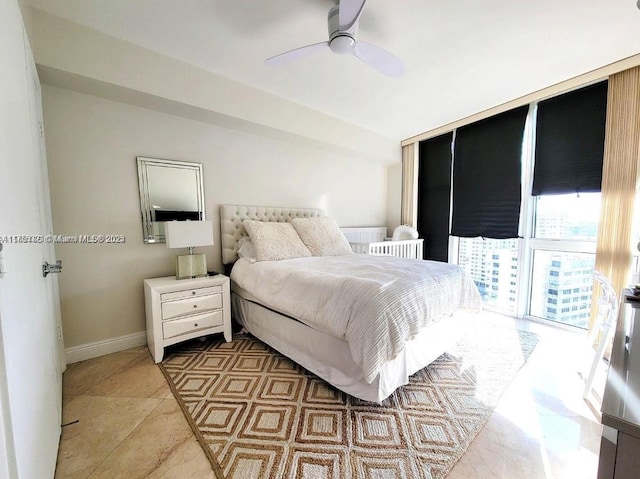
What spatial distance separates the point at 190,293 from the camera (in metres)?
2.20

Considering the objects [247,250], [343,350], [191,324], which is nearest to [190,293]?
[191,324]

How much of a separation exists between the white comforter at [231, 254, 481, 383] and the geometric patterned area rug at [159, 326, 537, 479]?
35 centimetres

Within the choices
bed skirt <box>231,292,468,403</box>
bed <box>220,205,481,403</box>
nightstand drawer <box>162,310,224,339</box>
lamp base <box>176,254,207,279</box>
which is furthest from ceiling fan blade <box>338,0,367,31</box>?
nightstand drawer <box>162,310,224,339</box>

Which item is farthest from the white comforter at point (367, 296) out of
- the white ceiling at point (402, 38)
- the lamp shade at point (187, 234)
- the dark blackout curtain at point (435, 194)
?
the dark blackout curtain at point (435, 194)

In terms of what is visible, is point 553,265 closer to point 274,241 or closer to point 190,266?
point 274,241

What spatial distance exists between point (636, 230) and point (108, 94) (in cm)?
444

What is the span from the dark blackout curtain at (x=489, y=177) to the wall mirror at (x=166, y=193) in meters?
3.33

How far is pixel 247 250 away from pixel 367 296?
1619mm

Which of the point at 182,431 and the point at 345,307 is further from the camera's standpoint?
the point at 345,307

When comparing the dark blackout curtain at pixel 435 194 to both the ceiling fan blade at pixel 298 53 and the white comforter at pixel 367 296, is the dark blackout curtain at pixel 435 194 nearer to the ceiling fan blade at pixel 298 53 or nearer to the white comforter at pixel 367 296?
the white comforter at pixel 367 296

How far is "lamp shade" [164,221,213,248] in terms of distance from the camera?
2.19 m

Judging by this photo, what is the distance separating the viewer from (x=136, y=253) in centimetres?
236

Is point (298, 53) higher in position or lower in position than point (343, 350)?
higher

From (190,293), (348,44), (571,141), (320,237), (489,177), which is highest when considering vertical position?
(348,44)
